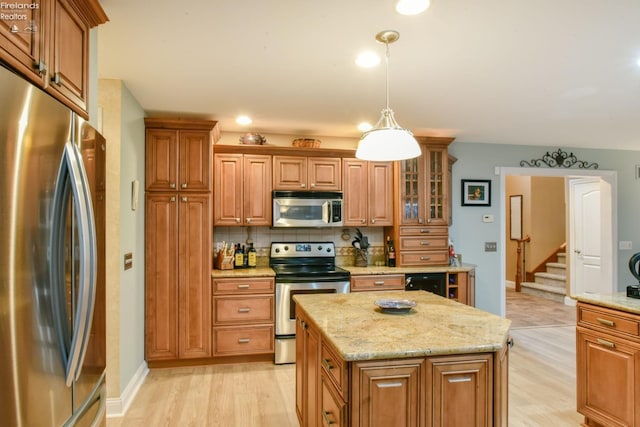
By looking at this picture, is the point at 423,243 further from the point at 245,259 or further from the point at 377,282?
the point at 245,259

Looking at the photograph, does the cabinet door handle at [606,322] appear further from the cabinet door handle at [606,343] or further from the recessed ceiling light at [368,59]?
the recessed ceiling light at [368,59]

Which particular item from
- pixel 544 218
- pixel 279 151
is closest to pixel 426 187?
pixel 279 151

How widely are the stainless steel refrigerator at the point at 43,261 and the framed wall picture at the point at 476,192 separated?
441cm

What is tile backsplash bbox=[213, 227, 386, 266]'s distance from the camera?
441 centimetres

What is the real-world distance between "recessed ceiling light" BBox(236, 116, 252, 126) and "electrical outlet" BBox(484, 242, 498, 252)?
3.33m

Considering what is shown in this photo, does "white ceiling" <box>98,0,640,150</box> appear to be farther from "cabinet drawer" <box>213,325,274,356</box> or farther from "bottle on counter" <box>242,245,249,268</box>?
"cabinet drawer" <box>213,325,274,356</box>

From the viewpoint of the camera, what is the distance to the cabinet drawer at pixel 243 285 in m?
3.80

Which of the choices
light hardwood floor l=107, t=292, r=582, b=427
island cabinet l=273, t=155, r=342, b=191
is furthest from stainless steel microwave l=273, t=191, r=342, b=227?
light hardwood floor l=107, t=292, r=582, b=427

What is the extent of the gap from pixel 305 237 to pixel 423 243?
53.4 inches

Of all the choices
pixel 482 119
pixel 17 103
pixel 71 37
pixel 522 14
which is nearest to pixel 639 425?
pixel 522 14

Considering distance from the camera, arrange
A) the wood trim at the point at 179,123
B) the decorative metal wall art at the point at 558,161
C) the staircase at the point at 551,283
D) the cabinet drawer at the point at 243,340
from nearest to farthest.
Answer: the wood trim at the point at 179,123 → the cabinet drawer at the point at 243,340 → the decorative metal wall art at the point at 558,161 → the staircase at the point at 551,283

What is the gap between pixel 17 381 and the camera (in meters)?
1.03

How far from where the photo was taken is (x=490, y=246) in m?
5.03

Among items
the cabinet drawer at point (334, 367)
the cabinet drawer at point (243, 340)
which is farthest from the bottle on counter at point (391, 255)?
the cabinet drawer at point (334, 367)
